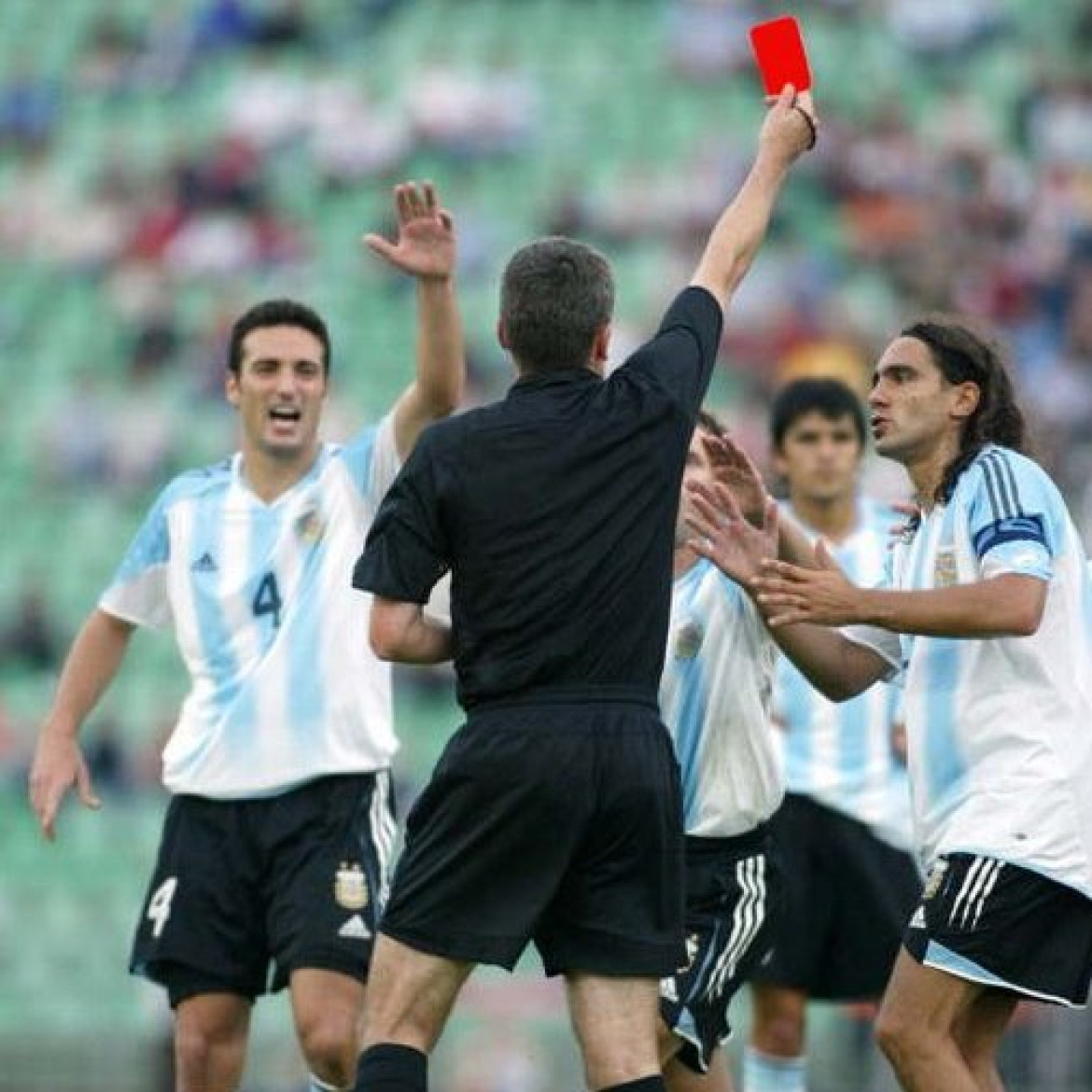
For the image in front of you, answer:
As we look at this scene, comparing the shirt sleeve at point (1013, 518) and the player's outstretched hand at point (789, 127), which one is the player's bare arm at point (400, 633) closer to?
the shirt sleeve at point (1013, 518)

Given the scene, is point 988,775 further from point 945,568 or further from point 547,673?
point 547,673

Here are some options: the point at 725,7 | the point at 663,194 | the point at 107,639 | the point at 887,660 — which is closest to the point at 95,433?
the point at 663,194

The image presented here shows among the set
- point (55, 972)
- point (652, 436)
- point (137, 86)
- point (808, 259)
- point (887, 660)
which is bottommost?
point (55, 972)

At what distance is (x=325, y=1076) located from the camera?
8188 millimetres

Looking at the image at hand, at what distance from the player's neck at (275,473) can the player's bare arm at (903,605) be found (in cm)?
230

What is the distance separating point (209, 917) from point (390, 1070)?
6.48 ft

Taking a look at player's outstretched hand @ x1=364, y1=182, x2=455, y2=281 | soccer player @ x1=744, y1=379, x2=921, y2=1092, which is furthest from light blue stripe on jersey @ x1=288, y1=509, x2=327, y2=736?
soccer player @ x1=744, y1=379, x2=921, y2=1092

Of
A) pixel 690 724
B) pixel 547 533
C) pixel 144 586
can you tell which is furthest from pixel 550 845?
pixel 144 586

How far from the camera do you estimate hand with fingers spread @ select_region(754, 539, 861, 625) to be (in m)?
6.70

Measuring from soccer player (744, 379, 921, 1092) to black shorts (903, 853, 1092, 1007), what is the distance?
2.44m

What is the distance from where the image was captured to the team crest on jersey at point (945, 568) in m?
A: 7.17

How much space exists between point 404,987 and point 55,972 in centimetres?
847

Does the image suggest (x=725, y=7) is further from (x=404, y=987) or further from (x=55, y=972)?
(x=404, y=987)

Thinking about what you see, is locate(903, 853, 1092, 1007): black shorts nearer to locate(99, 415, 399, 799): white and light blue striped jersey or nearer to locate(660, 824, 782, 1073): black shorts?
locate(660, 824, 782, 1073): black shorts
